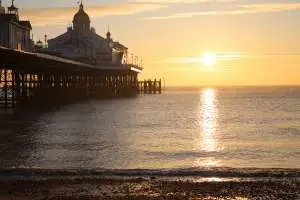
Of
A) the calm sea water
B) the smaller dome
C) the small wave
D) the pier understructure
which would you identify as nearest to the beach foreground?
the small wave

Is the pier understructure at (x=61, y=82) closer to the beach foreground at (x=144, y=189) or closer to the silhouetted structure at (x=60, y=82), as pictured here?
the silhouetted structure at (x=60, y=82)

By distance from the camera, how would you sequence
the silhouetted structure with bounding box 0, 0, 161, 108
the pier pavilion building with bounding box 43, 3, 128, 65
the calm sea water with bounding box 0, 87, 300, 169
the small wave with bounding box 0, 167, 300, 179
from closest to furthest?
the small wave with bounding box 0, 167, 300, 179 → the calm sea water with bounding box 0, 87, 300, 169 → the silhouetted structure with bounding box 0, 0, 161, 108 → the pier pavilion building with bounding box 43, 3, 128, 65

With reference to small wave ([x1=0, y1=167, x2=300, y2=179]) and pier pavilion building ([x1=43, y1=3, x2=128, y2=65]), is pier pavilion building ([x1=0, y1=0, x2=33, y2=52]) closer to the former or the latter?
pier pavilion building ([x1=43, y1=3, x2=128, y2=65])

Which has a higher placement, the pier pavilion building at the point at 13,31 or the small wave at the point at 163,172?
the pier pavilion building at the point at 13,31

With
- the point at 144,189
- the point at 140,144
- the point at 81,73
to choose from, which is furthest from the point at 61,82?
the point at 144,189

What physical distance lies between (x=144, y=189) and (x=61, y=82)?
69716mm

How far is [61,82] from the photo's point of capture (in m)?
85.2

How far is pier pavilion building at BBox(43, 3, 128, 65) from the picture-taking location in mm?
102812

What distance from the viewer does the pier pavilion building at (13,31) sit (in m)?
57.2

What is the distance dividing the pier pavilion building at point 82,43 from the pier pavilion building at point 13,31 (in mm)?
33267

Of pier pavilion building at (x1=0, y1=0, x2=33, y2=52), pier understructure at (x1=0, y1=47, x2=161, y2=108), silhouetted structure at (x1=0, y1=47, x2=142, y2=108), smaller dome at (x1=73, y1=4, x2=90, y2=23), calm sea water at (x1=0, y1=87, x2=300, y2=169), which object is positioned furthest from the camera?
smaller dome at (x1=73, y1=4, x2=90, y2=23)

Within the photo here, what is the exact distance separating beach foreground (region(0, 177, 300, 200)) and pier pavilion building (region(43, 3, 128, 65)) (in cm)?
8278

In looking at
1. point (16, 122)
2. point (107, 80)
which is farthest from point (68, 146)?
point (107, 80)

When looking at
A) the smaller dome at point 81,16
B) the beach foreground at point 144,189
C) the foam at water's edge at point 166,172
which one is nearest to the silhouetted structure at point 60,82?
the smaller dome at point 81,16
